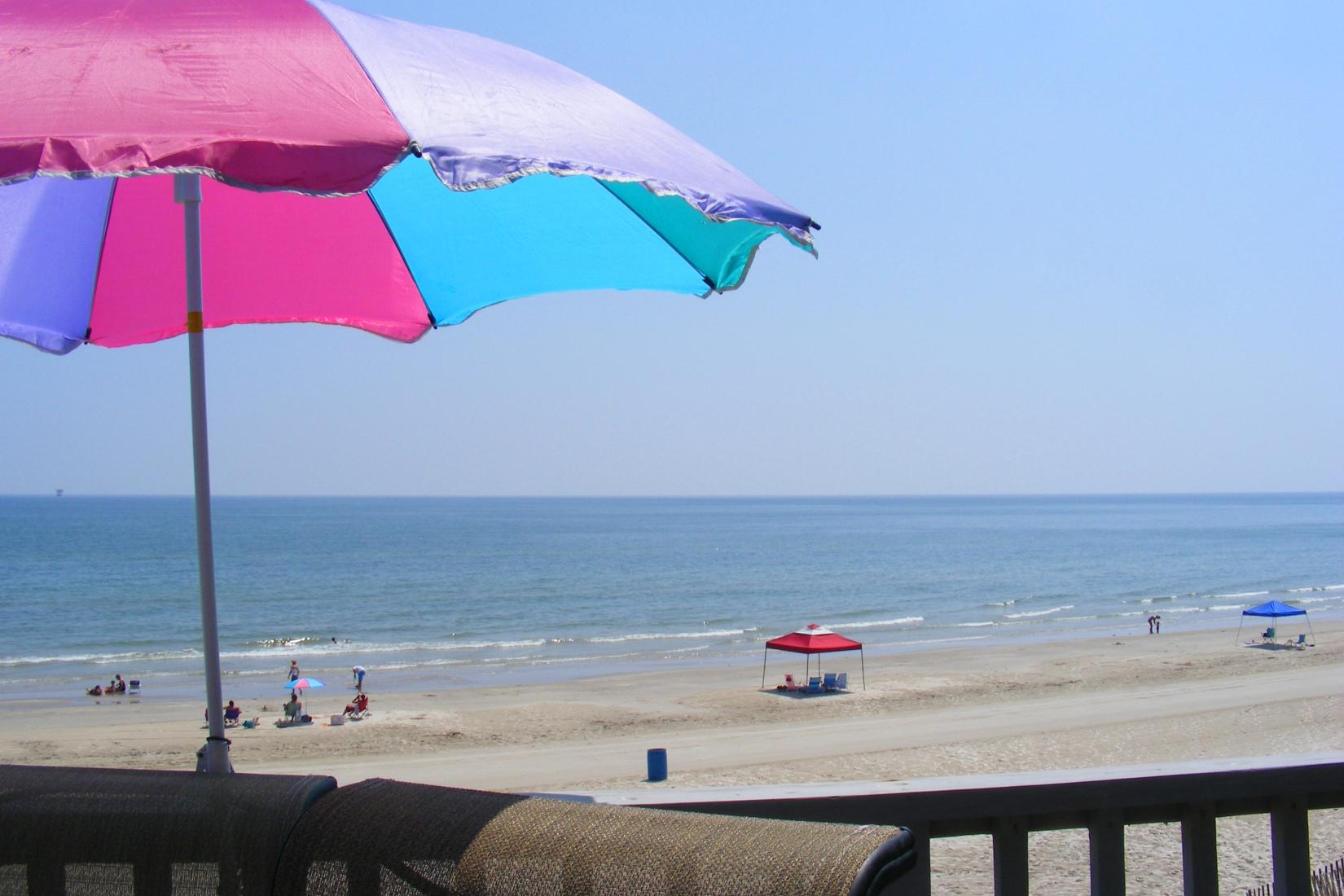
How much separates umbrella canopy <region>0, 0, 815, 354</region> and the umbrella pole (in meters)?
0.26

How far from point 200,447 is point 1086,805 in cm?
162

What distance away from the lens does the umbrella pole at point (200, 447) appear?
2.02m

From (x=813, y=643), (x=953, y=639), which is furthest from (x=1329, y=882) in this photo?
(x=953, y=639)

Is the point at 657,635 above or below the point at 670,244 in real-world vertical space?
below

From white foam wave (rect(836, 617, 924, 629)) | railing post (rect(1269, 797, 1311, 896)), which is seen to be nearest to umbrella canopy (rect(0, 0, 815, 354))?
railing post (rect(1269, 797, 1311, 896))

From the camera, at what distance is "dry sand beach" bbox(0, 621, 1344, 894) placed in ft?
53.0

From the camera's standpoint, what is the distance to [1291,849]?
6.51ft

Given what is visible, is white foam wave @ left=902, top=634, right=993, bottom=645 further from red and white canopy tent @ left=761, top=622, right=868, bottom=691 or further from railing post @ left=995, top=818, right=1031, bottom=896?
railing post @ left=995, top=818, right=1031, bottom=896

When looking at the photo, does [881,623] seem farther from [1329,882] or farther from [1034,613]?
[1329,882]

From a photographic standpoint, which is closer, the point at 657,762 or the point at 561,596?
the point at 657,762

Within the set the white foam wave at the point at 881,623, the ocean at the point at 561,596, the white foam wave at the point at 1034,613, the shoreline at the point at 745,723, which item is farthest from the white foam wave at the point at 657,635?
the white foam wave at the point at 1034,613

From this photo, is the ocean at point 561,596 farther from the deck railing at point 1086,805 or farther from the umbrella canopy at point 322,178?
the deck railing at point 1086,805

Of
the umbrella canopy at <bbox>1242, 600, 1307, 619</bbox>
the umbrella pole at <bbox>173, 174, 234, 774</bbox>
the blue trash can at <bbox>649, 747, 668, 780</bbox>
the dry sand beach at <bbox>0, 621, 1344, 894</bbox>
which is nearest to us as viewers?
the umbrella pole at <bbox>173, 174, 234, 774</bbox>

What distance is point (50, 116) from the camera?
4.71ft
